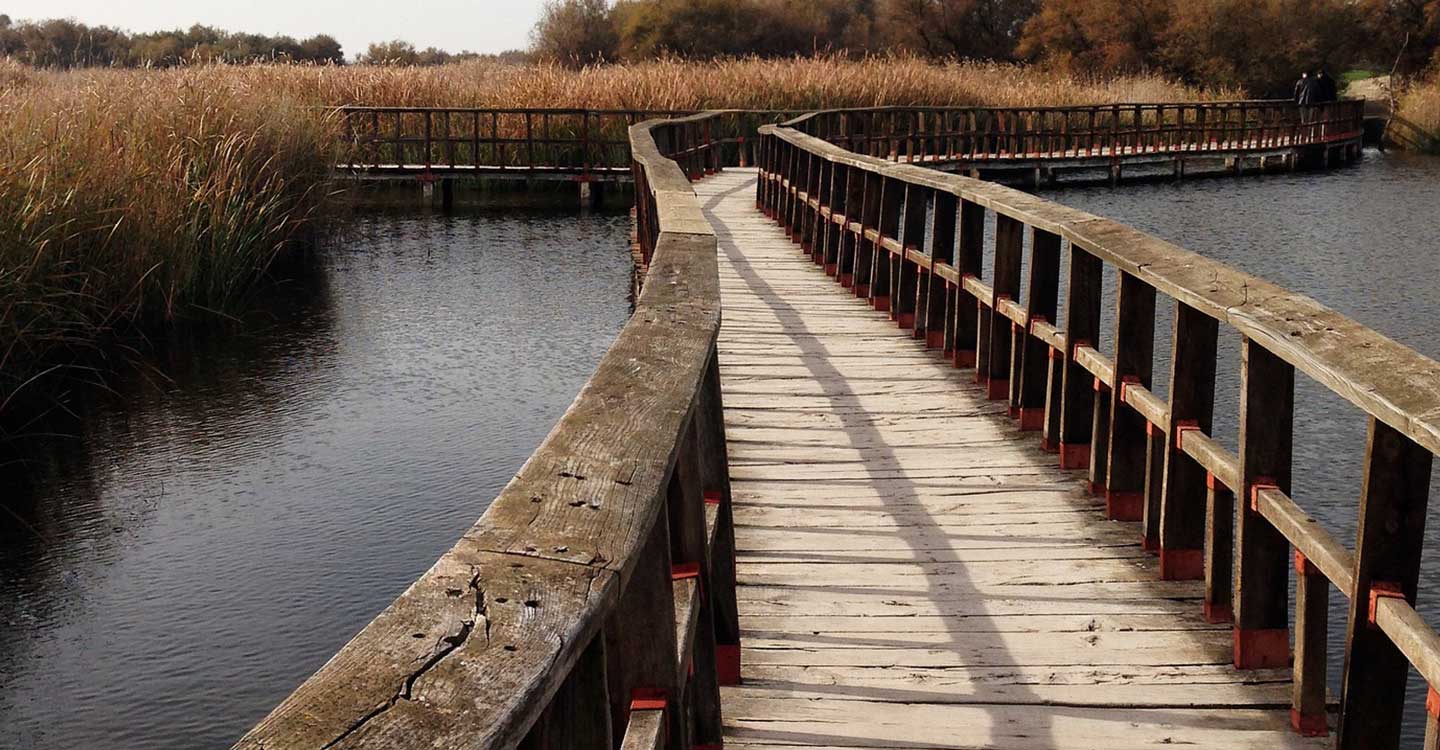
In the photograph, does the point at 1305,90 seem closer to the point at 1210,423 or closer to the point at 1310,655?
the point at 1210,423

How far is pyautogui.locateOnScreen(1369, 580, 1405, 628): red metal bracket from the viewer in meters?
3.27

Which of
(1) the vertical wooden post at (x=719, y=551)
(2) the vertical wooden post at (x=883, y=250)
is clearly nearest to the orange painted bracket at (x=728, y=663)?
(1) the vertical wooden post at (x=719, y=551)

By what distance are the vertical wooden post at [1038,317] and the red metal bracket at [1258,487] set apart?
2.24m

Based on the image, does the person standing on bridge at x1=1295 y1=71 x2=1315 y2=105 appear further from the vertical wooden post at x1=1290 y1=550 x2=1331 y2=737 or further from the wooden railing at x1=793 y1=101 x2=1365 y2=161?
the vertical wooden post at x1=1290 y1=550 x2=1331 y2=737

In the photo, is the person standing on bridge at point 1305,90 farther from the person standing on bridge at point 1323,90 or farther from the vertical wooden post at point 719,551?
the vertical wooden post at point 719,551

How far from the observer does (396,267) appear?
18516mm

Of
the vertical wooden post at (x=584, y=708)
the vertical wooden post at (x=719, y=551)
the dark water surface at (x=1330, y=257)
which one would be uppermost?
the vertical wooden post at (x=584, y=708)

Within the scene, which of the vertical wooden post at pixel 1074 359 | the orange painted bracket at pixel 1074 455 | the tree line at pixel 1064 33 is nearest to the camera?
the vertical wooden post at pixel 1074 359

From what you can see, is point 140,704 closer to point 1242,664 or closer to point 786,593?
point 786,593

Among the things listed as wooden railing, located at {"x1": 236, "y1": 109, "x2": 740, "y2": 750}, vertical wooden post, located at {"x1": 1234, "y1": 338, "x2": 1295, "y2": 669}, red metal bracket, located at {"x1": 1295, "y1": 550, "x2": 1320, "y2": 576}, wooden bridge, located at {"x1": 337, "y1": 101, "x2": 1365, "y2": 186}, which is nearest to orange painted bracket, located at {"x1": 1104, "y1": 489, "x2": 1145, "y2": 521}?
vertical wooden post, located at {"x1": 1234, "y1": 338, "x2": 1295, "y2": 669}

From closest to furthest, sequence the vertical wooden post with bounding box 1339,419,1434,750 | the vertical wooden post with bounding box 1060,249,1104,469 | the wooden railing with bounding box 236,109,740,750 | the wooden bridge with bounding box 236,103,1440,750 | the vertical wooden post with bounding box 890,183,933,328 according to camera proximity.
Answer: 1. the wooden railing with bounding box 236,109,740,750
2. the wooden bridge with bounding box 236,103,1440,750
3. the vertical wooden post with bounding box 1339,419,1434,750
4. the vertical wooden post with bounding box 1060,249,1104,469
5. the vertical wooden post with bounding box 890,183,933,328

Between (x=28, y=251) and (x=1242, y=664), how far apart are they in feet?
28.2

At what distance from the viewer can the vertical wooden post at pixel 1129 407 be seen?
200 inches

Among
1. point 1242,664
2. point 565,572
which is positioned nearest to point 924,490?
point 1242,664
